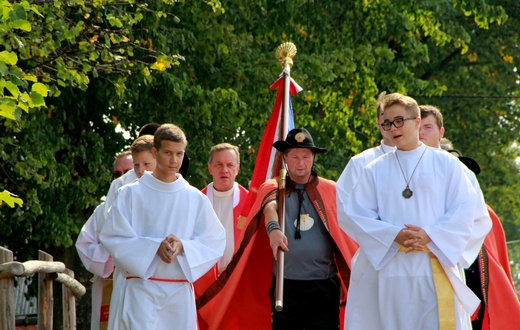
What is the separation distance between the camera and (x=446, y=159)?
8.04 meters

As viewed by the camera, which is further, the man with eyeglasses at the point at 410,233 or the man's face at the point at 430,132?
the man's face at the point at 430,132

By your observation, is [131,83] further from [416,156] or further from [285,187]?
[416,156]

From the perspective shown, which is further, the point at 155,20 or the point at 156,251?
the point at 155,20

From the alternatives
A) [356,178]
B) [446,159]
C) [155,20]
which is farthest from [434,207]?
[155,20]

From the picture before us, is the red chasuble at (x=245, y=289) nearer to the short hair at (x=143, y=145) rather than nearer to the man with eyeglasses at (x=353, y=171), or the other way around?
the man with eyeglasses at (x=353, y=171)

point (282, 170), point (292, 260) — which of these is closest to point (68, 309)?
point (282, 170)

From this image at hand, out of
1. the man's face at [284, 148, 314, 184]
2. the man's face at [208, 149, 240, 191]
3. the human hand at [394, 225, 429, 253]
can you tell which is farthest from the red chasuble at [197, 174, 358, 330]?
the human hand at [394, 225, 429, 253]

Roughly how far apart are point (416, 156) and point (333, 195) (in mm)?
1514

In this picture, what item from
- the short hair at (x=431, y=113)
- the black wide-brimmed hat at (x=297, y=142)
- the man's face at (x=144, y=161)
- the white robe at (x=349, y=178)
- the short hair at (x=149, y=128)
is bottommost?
the white robe at (x=349, y=178)

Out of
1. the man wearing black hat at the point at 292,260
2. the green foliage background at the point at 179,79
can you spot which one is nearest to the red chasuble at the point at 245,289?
the man wearing black hat at the point at 292,260

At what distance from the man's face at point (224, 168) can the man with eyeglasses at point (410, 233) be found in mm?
2311

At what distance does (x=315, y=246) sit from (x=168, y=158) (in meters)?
1.40

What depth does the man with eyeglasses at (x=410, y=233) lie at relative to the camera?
777 centimetres

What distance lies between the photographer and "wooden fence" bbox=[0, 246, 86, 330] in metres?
9.05
